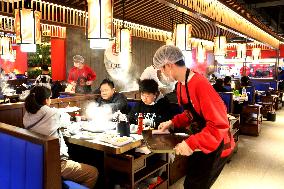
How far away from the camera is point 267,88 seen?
44.7ft

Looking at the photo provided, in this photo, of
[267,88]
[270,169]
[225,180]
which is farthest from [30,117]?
[267,88]

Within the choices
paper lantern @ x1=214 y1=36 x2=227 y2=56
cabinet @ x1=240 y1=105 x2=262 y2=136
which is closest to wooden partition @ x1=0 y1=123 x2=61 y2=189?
cabinet @ x1=240 y1=105 x2=262 y2=136

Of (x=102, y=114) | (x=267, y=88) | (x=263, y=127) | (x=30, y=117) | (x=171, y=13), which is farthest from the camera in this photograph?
(x=267, y=88)

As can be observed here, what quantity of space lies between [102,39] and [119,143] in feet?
5.40

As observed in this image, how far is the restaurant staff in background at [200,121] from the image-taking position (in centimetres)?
245

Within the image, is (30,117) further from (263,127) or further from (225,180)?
(263,127)

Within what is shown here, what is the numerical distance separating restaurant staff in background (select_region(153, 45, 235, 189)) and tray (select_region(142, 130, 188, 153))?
0.11 m

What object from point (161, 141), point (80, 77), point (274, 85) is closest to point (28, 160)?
point (161, 141)

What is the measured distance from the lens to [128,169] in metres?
3.75

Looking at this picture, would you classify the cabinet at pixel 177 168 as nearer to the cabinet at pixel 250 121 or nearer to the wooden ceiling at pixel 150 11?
the wooden ceiling at pixel 150 11

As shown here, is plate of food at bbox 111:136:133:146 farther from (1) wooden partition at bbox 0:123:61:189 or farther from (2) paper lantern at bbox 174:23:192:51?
(2) paper lantern at bbox 174:23:192:51

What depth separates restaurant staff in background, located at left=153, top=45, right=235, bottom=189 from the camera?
2.45 meters

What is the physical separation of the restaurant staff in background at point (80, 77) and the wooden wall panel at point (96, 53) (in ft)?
8.61

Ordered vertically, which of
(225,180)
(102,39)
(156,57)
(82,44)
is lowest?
(225,180)
